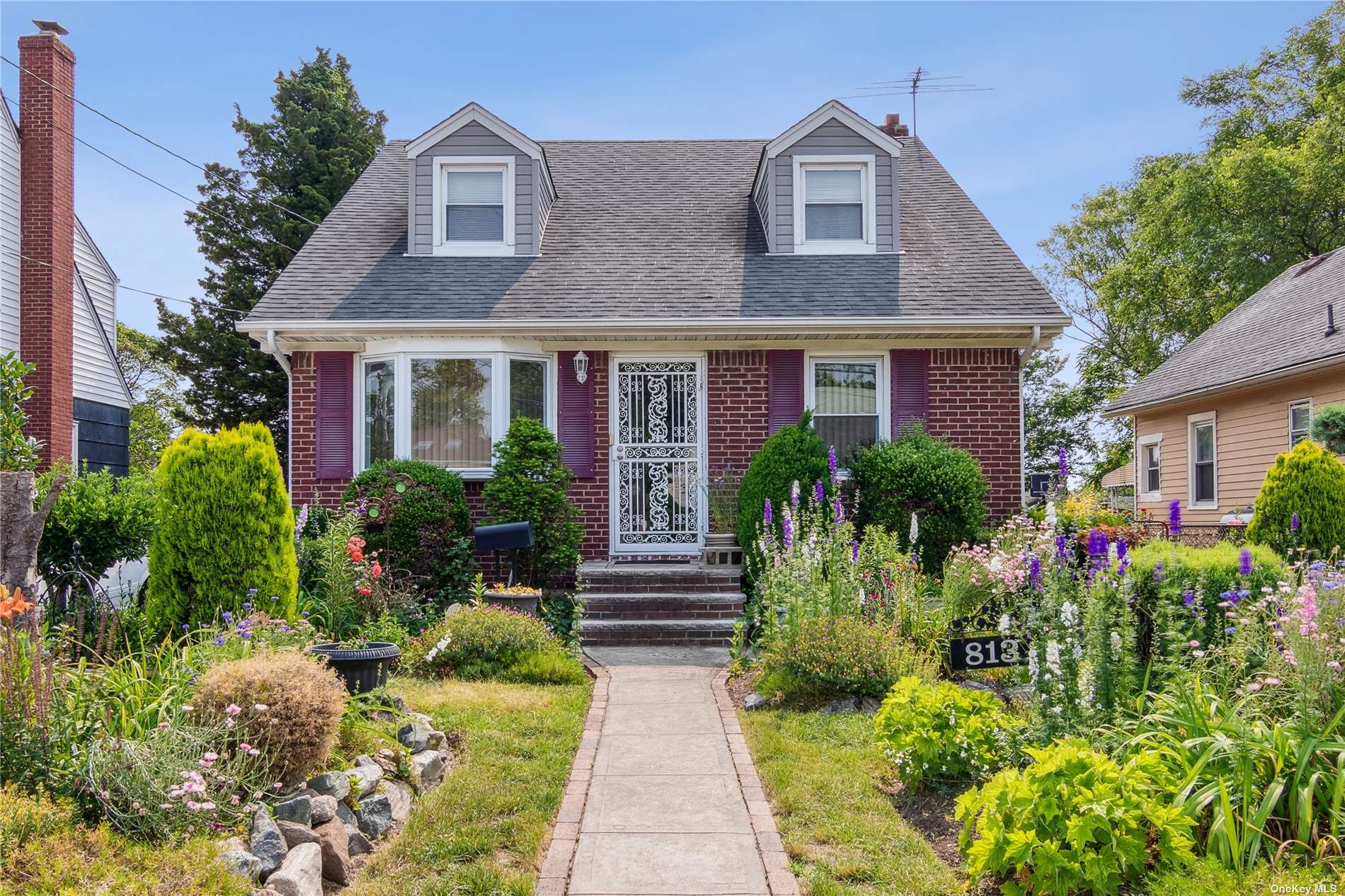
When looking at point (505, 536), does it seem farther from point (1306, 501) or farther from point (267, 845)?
point (1306, 501)

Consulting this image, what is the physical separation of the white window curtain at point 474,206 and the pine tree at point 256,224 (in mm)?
13572

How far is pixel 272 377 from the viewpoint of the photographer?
23.9 m

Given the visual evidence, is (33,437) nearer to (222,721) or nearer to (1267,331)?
(222,721)

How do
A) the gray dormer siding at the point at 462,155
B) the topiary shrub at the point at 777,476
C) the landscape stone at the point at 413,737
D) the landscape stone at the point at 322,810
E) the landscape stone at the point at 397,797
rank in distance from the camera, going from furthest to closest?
the gray dormer siding at the point at 462,155
the topiary shrub at the point at 777,476
the landscape stone at the point at 413,737
the landscape stone at the point at 397,797
the landscape stone at the point at 322,810

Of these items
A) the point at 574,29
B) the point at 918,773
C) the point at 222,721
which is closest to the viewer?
the point at 222,721

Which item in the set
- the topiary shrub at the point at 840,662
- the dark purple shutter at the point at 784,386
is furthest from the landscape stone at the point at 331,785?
the dark purple shutter at the point at 784,386

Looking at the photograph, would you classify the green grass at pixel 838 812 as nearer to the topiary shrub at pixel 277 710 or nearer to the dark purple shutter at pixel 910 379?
the topiary shrub at pixel 277 710

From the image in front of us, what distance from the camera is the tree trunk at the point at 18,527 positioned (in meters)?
4.87

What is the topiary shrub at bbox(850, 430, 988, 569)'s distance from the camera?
9.96 meters

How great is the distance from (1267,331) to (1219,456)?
2339 mm

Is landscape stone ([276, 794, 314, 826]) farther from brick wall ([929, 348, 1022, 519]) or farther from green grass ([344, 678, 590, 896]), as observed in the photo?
brick wall ([929, 348, 1022, 519])

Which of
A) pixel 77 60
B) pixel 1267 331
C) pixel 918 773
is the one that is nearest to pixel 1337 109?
pixel 1267 331

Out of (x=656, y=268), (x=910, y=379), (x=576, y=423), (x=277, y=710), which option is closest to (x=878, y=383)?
(x=910, y=379)

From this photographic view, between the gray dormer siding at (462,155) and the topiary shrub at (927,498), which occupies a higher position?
the gray dormer siding at (462,155)
